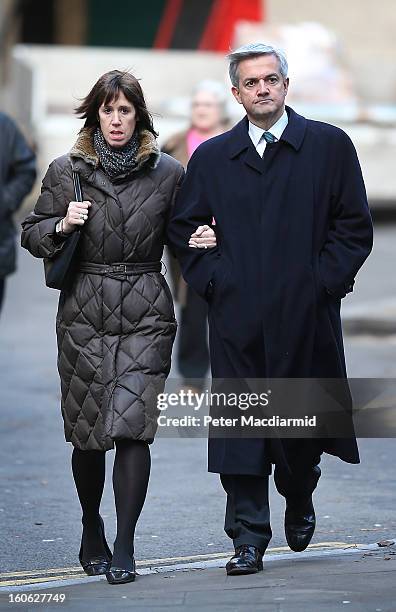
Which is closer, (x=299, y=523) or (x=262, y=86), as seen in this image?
(x=262, y=86)

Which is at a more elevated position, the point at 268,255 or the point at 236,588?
the point at 268,255

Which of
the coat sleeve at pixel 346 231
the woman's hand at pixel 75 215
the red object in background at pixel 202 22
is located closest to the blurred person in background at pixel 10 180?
the woman's hand at pixel 75 215

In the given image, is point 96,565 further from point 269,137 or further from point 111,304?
point 269,137

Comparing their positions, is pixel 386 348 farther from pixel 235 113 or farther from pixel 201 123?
pixel 235 113

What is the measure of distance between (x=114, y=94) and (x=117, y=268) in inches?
24.7

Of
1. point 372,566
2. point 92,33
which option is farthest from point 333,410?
point 92,33

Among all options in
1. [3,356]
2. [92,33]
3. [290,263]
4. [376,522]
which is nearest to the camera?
[290,263]

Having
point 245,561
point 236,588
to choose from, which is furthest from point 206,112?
point 236,588

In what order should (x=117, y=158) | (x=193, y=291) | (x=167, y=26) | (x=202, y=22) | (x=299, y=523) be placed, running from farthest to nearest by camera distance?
(x=167, y=26), (x=202, y=22), (x=193, y=291), (x=299, y=523), (x=117, y=158)

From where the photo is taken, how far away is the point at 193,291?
9797 mm

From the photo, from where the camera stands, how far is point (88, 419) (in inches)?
226

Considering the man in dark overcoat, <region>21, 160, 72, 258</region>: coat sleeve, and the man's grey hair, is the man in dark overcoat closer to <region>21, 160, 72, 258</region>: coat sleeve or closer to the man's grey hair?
the man's grey hair

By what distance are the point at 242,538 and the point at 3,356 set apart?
6364 mm

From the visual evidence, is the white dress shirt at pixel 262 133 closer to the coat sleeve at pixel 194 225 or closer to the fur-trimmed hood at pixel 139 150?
the coat sleeve at pixel 194 225
